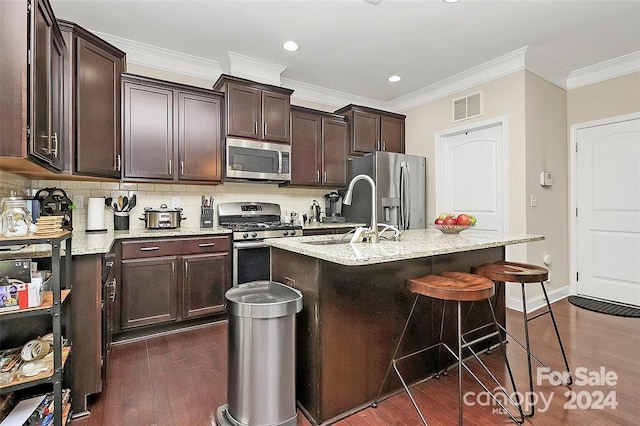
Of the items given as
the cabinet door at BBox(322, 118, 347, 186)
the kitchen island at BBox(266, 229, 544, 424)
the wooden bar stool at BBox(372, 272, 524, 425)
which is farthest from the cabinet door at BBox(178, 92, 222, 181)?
the wooden bar stool at BBox(372, 272, 524, 425)

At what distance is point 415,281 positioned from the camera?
5.70ft

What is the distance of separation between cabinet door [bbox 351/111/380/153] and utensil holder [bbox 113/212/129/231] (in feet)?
9.45

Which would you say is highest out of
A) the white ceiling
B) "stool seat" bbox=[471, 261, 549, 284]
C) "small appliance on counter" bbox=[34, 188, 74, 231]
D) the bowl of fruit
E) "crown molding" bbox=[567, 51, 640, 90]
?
the white ceiling

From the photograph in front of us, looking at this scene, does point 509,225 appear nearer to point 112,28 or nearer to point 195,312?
point 195,312

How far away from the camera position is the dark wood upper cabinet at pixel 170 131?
299cm

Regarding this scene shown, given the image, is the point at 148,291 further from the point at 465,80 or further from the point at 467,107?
the point at 465,80

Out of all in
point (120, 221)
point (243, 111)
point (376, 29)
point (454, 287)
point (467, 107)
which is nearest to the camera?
point (454, 287)

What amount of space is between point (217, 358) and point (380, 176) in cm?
276

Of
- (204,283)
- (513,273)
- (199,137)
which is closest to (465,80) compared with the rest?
(513,273)

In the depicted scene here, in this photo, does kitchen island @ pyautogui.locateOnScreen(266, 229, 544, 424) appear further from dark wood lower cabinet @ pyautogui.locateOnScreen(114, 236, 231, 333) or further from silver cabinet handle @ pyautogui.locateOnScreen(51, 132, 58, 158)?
silver cabinet handle @ pyautogui.locateOnScreen(51, 132, 58, 158)

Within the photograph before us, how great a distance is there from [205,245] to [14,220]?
175 centimetres

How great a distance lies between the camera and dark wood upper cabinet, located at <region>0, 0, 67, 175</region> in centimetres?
144

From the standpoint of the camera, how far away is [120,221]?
3.11m

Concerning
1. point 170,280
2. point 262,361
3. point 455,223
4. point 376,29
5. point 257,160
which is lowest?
point 262,361
